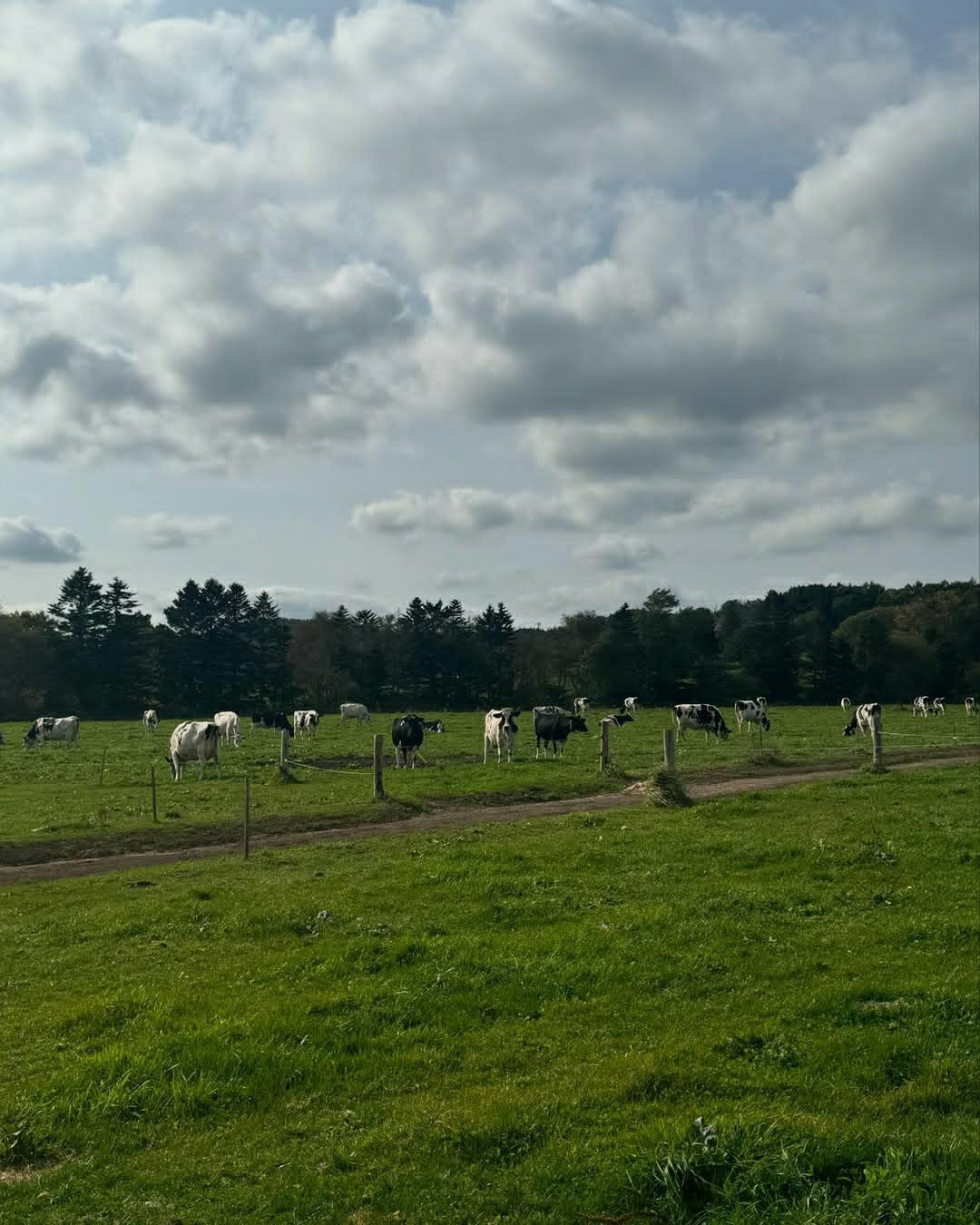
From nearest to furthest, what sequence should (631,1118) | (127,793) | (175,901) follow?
(631,1118)
(175,901)
(127,793)

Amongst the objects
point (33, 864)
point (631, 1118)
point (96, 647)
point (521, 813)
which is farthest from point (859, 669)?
point (631, 1118)

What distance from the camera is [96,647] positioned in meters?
96.4

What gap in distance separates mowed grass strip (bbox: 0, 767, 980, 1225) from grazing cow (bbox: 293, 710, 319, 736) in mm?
39332

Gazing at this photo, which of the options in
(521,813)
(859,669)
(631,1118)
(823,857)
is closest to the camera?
(631,1118)

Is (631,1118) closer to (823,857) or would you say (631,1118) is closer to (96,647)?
(823,857)

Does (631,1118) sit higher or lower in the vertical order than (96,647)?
lower

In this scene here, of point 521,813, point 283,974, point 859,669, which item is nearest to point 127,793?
point 521,813

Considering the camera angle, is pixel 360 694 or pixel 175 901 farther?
pixel 360 694

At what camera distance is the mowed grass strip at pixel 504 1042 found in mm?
6367

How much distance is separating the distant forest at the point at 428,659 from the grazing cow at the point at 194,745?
5585 cm

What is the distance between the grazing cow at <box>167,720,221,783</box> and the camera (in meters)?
35.5

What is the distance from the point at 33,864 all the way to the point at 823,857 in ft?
49.5

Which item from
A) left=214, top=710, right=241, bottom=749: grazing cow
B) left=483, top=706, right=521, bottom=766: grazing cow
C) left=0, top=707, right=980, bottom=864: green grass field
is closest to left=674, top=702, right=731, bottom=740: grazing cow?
left=0, top=707, right=980, bottom=864: green grass field

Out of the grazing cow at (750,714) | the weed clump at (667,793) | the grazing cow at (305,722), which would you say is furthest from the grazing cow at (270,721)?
the weed clump at (667,793)
